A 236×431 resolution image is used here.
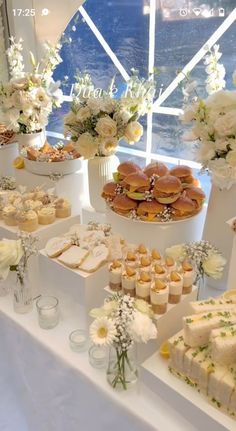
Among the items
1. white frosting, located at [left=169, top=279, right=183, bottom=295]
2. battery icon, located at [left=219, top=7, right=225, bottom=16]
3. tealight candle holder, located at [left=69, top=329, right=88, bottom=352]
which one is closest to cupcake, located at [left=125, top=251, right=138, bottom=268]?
white frosting, located at [left=169, top=279, right=183, bottom=295]

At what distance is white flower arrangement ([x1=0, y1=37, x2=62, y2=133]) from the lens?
1.83m

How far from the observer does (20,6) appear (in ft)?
9.95

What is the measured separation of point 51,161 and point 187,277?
909mm

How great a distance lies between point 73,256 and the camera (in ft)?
3.62

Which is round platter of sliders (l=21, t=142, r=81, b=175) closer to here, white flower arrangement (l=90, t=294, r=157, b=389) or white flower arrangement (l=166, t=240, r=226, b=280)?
white flower arrangement (l=166, t=240, r=226, b=280)

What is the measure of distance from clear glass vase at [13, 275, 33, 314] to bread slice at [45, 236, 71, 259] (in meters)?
0.11

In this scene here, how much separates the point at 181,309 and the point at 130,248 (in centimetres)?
24

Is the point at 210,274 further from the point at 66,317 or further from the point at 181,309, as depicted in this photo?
the point at 66,317

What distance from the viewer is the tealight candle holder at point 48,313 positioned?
1089mm

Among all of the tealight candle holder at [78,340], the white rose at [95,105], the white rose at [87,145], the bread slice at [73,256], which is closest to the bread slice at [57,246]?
the bread slice at [73,256]

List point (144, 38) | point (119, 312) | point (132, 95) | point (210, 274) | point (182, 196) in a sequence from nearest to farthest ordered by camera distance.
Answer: point (119, 312) → point (210, 274) → point (182, 196) → point (132, 95) → point (144, 38)

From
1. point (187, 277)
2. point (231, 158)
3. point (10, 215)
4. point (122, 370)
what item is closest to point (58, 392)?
point (122, 370)

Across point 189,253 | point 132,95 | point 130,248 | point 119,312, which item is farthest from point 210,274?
point 132,95

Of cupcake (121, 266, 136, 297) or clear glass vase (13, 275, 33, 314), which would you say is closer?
cupcake (121, 266, 136, 297)
